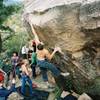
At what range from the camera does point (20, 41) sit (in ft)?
71.6

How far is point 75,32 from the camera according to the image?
1234 cm

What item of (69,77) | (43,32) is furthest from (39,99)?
(43,32)

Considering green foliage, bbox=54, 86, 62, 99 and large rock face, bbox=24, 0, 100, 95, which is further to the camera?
green foliage, bbox=54, 86, 62, 99

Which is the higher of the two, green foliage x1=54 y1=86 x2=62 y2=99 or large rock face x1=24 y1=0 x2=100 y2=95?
large rock face x1=24 y1=0 x2=100 y2=95

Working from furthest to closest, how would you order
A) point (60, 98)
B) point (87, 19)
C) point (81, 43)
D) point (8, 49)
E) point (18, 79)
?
1. point (8, 49)
2. point (18, 79)
3. point (60, 98)
4. point (81, 43)
5. point (87, 19)

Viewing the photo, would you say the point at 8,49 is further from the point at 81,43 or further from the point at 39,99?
the point at 81,43

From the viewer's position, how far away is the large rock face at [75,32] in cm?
1175

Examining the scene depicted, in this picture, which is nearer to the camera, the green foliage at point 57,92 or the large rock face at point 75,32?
the large rock face at point 75,32

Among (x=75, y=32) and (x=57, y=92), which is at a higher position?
(x=75, y=32)

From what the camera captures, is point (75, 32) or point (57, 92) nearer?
point (75, 32)

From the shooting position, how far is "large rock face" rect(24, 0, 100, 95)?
1175 centimetres

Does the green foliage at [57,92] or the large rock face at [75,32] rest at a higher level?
the large rock face at [75,32]

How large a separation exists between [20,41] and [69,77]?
8.25 meters

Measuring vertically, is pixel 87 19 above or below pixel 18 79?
above
